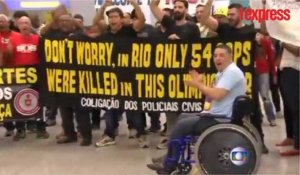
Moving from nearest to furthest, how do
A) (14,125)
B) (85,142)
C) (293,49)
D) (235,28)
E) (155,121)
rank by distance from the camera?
(293,49), (235,28), (85,142), (14,125), (155,121)

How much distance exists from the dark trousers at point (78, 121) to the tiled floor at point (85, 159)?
18 centimetres

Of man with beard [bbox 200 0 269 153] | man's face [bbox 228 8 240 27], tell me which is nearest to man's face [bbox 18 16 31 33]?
man with beard [bbox 200 0 269 153]

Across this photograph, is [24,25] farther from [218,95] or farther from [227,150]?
[227,150]

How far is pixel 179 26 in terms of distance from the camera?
6.52 meters

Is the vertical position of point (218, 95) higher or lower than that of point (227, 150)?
higher

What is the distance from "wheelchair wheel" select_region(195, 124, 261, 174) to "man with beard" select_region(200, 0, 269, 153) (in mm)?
1446

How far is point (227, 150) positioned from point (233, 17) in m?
1.90

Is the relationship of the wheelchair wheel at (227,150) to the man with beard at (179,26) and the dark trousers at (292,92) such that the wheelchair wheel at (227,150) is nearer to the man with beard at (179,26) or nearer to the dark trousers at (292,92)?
the dark trousers at (292,92)

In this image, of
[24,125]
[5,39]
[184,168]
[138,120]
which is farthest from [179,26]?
[24,125]

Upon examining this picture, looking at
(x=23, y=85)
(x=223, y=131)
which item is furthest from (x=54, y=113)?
(x=223, y=131)

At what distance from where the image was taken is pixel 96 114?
7.86m

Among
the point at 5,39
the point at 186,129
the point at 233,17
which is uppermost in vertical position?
the point at 233,17

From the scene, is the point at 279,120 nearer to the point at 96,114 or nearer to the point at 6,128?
the point at 96,114

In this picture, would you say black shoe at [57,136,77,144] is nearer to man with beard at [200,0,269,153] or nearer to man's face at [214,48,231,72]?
man with beard at [200,0,269,153]
